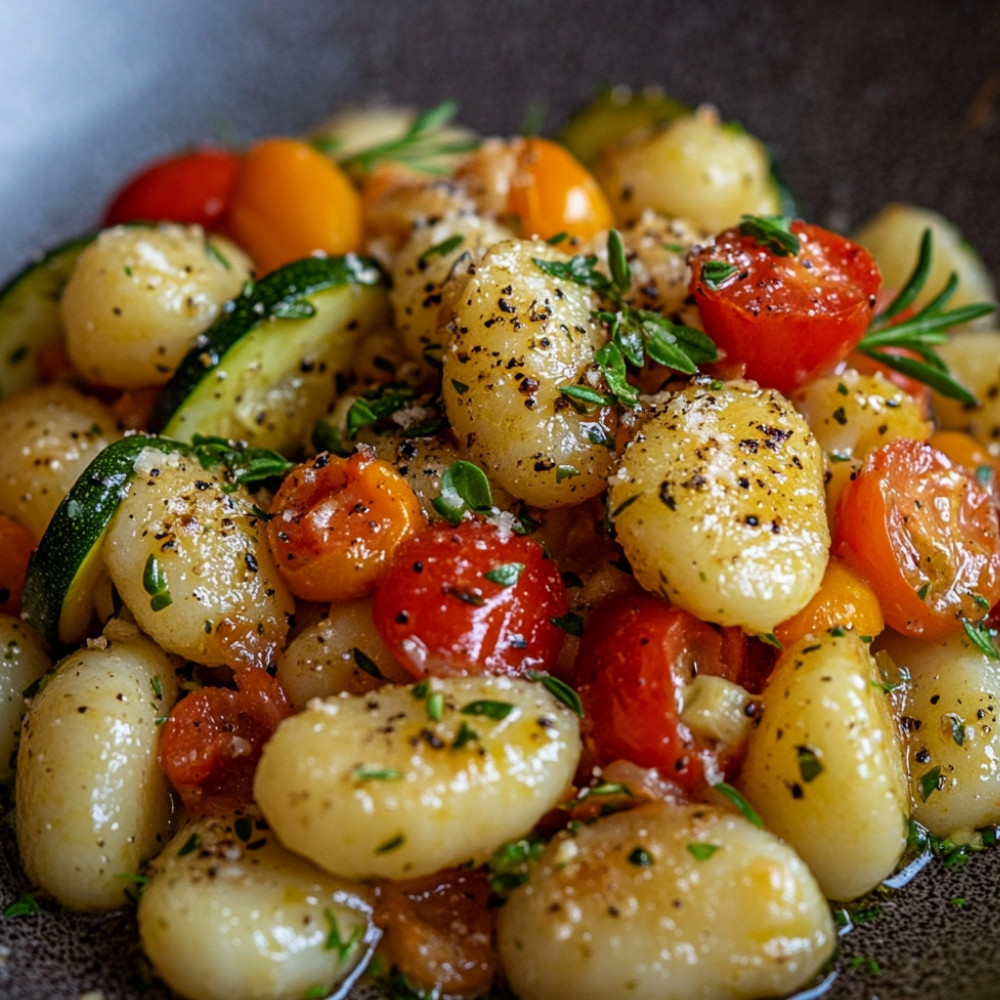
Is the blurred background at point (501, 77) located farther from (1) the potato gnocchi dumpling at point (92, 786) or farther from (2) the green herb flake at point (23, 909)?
(2) the green herb flake at point (23, 909)

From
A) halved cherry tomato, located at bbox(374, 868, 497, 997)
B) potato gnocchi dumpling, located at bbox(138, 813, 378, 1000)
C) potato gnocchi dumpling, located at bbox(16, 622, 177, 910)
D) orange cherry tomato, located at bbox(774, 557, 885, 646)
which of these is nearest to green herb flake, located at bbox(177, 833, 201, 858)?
potato gnocchi dumpling, located at bbox(138, 813, 378, 1000)

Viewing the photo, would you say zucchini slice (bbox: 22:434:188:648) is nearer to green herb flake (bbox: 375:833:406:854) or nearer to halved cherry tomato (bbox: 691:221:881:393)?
green herb flake (bbox: 375:833:406:854)

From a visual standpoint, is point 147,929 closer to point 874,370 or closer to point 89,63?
point 874,370

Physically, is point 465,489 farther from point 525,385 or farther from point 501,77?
point 501,77

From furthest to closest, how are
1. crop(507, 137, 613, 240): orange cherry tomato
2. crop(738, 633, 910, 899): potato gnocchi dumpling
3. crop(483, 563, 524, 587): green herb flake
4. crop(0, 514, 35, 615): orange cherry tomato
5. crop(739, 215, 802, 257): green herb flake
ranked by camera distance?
crop(507, 137, 613, 240): orange cherry tomato < crop(0, 514, 35, 615): orange cherry tomato < crop(739, 215, 802, 257): green herb flake < crop(483, 563, 524, 587): green herb flake < crop(738, 633, 910, 899): potato gnocchi dumpling

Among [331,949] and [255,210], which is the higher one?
[255,210]

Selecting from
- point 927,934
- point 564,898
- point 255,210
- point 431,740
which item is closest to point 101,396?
point 255,210
